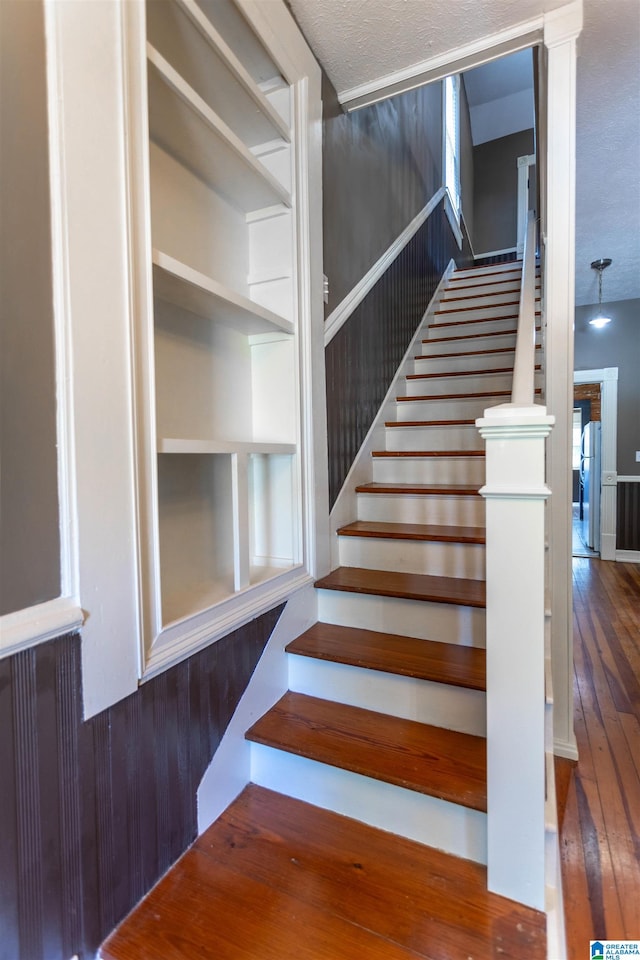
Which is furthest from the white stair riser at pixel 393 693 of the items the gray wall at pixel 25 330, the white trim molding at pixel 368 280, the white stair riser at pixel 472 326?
the white stair riser at pixel 472 326

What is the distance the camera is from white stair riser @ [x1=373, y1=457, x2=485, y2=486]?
7.04 ft

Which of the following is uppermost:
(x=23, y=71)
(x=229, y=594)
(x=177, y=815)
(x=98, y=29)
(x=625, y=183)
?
(x=625, y=183)

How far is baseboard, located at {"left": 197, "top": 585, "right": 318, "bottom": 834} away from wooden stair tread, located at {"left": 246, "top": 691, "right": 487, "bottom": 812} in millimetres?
41

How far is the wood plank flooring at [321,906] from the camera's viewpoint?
897 millimetres

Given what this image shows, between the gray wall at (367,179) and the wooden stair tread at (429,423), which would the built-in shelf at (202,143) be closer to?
the gray wall at (367,179)

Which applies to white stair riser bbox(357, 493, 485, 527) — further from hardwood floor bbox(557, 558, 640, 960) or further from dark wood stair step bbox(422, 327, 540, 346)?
dark wood stair step bbox(422, 327, 540, 346)

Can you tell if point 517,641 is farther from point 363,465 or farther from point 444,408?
point 444,408

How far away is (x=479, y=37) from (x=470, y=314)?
6.78 feet

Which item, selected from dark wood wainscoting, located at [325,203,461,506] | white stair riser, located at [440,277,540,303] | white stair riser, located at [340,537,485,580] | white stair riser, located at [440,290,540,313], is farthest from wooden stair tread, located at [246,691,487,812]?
white stair riser, located at [440,277,540,303]

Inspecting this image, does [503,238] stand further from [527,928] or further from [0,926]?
[0,926]

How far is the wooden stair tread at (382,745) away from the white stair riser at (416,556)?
0.55 m

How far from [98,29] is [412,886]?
1833 mm

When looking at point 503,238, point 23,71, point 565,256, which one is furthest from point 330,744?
point 503,238

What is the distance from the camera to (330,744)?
1.24 meters
